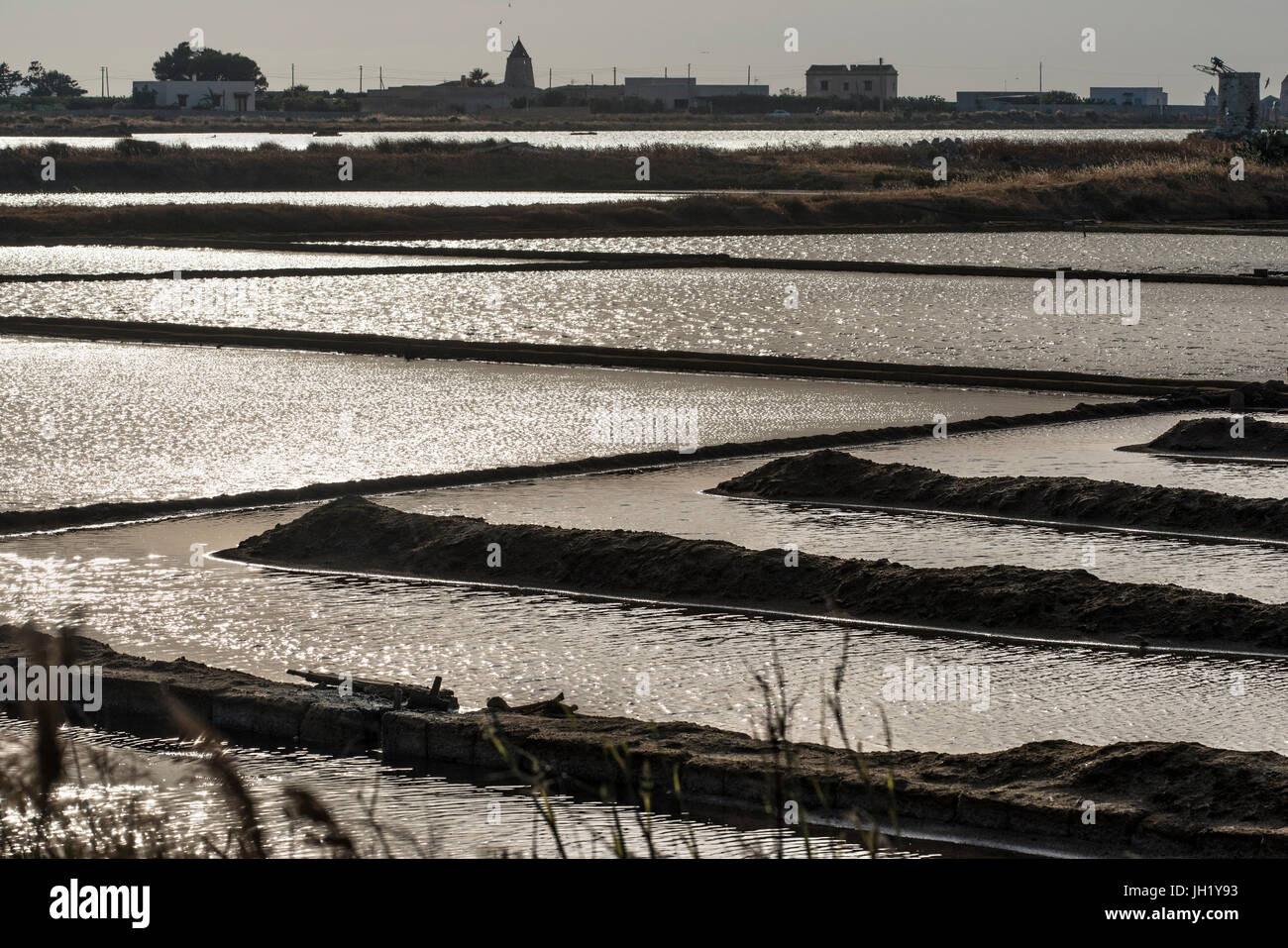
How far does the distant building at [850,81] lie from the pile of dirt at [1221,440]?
13108 cm

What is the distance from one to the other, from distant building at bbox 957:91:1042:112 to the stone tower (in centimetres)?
3912

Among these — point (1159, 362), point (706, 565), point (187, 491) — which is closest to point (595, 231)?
point (1159, 362)

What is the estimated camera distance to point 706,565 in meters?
7.68

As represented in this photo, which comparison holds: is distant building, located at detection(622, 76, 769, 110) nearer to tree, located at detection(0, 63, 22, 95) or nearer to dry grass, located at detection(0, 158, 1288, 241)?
tree, located at detection(0, 63, 22, 95)

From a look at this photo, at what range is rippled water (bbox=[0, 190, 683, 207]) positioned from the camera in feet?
124

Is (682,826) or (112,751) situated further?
(112,751)

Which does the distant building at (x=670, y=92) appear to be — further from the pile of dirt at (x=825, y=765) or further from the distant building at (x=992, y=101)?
the pile of dirt at (x=825, y=765)

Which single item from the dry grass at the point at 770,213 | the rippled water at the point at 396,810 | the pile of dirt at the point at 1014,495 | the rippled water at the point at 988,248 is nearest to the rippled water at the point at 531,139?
the dry grass at the point at 770,213

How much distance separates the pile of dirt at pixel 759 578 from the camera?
6.86 m

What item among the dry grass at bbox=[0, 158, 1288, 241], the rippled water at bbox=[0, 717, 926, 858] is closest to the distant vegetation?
the dry grass at bbox=[0, 158, 1288, 241]

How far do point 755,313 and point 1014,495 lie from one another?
34.0 ft

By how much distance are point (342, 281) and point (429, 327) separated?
5.43 m

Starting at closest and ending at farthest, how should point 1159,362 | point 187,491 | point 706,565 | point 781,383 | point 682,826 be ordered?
point 682,826 < point 706,565 < point 187,491 < point 781,383 < point 1159,362
